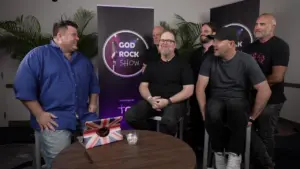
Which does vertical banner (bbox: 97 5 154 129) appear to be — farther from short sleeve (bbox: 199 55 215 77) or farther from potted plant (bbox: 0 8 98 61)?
short sleeve (bbox: 199 55 215 77)

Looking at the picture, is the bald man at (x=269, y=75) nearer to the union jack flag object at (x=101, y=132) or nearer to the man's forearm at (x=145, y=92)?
the man's forearm at (x=145, y=92)

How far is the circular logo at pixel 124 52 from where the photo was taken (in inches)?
126

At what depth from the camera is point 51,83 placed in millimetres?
2025

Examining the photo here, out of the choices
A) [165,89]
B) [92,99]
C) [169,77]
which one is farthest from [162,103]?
[92,99]

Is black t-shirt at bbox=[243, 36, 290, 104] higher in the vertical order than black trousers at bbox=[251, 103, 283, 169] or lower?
higher

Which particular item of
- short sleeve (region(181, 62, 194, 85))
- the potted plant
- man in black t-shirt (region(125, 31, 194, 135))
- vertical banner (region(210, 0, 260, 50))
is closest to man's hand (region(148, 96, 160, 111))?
man in black t-shirt (region(125, 31, 194, 135))

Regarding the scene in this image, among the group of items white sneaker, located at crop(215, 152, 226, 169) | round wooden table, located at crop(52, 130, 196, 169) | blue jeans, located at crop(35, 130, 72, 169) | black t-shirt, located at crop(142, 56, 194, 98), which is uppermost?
black t-shirt, located at crop(142, 56, 194, 98)

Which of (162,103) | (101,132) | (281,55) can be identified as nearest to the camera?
(101,132)

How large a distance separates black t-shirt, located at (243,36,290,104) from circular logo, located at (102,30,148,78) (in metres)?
1.41

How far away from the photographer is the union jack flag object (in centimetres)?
163

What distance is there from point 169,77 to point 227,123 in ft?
2.45

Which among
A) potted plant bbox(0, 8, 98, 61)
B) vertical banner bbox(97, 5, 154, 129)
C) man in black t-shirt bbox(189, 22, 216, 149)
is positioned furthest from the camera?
potted plant bbox(0, 8, 98, 61)

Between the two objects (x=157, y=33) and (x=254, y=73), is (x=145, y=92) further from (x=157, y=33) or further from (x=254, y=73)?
(x=254, y=73)

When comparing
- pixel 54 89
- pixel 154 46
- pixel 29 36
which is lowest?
pixel 54 89
